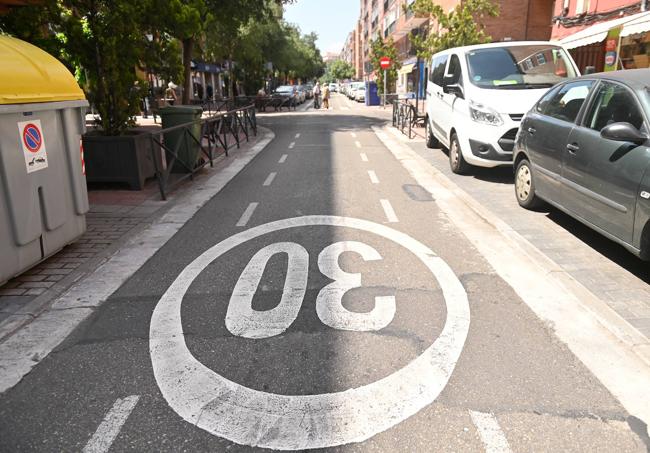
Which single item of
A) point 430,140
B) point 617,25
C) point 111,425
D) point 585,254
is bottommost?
point 111,425

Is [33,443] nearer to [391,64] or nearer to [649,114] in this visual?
[649,114]

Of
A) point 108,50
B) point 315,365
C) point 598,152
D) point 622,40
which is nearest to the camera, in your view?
point 315,365

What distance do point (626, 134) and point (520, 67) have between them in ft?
18.9

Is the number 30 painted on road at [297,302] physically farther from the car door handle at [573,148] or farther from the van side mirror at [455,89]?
the van side mirror at [455,89]

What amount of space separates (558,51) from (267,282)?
817cm

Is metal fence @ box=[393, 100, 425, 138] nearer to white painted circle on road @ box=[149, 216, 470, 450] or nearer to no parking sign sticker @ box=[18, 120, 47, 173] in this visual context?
no parking sign sticker @ box=[18, 120, 47, 173]

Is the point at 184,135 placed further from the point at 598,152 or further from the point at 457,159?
the point at 598,152

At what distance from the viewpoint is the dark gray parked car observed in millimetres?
4297

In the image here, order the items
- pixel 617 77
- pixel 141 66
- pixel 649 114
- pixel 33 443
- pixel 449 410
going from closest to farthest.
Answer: pixel 33 443 → pixel 449 410 → pixel 649 114 → pixel 617 77 → pixel 141 66

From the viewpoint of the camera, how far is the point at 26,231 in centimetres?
468

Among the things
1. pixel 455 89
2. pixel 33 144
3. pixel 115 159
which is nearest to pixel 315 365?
pixel 33 144

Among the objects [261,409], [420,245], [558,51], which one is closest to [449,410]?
[261,409]

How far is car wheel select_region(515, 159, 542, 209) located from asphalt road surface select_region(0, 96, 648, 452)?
1648 mm

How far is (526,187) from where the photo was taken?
704 cm
